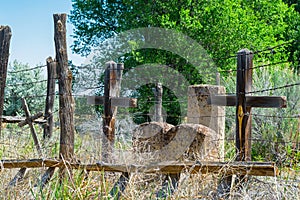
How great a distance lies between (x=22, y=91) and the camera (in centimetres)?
1780

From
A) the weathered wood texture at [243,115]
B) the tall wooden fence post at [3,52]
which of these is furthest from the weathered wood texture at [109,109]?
the weathered wood texture at [243,115]

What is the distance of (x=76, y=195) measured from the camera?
3.92 m

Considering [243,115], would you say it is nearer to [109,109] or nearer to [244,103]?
[244,103]

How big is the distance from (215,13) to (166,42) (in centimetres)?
212

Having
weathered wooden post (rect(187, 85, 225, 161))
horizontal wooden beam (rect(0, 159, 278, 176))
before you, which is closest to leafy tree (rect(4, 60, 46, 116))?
weathered wooden post (rect(187, 85, 225, 161))

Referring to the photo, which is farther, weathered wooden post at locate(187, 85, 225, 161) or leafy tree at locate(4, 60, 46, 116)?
leafy tree at locate(4, 60, 46, 116)

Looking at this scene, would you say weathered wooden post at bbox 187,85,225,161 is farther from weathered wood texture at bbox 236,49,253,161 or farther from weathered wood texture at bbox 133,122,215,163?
weathered wood texture at bbox 236,49,253,161

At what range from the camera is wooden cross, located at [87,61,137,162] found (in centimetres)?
651

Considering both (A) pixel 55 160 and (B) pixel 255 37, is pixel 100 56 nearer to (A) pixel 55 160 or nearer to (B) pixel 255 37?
(B) pixel 255 37

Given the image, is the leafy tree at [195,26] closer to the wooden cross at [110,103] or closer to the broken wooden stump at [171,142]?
the broken wooden stump at [171,142]

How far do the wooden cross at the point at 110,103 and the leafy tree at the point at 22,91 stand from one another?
1069 centimetres

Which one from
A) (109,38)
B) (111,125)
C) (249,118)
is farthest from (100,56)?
(249,118)

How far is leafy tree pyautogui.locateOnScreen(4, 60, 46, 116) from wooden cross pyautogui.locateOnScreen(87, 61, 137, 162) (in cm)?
1069

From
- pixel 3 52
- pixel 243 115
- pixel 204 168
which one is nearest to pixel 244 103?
pixel 243 115
